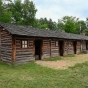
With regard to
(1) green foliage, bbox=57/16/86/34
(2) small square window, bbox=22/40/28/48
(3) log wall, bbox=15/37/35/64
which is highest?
(1) green foliage, bbox=57/16/86/34

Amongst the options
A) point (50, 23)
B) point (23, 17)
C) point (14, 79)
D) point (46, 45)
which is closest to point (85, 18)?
point (50, 23)

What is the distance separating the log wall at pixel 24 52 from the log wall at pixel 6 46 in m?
0.73

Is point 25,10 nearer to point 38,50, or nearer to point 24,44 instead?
point 38,50

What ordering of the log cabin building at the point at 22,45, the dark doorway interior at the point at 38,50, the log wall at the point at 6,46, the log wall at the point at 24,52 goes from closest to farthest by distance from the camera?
the log cabin building at the point at 22,45 → the log wall at the point at 6,46 → the log wall at the point at 24,52 → the dark doorway interior at the point at 38,50

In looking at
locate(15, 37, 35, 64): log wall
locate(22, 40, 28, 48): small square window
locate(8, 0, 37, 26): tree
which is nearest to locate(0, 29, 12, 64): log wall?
locate(15, 37, 35, 64): log wall

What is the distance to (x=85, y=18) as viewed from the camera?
90000 millimetres

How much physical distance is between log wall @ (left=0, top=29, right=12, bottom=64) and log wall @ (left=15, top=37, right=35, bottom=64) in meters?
0.73

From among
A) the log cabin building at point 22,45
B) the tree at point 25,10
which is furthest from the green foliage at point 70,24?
the log cabin building at point 22,45

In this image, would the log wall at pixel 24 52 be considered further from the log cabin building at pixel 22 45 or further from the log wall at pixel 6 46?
the log wall at pixel 6 46

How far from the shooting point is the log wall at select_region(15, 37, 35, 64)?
15.8 m

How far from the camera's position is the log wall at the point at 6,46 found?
15.6m

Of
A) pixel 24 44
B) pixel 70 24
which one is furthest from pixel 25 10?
pixel 24 44

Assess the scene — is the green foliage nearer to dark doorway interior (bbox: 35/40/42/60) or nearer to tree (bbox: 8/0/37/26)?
tree (bbox: 8/0/37/26)

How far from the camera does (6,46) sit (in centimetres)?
1620
